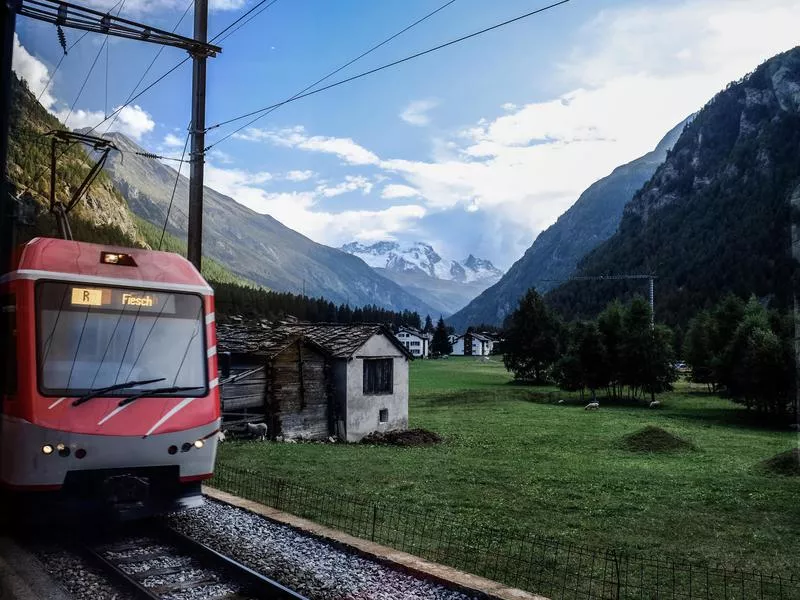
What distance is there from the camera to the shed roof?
29438mm

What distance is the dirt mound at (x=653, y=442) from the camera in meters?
31.2

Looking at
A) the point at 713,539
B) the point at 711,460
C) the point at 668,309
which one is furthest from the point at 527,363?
the point at 668,309

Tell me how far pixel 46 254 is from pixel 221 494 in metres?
5.55

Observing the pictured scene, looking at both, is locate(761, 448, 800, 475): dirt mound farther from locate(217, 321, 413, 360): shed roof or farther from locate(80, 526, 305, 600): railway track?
locate(80, 526, 305, 600): railway track

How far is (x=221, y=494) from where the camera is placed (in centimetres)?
1299

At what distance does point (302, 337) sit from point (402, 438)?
6717 millimetres

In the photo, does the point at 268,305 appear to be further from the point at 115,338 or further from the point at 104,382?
the point at 104,382

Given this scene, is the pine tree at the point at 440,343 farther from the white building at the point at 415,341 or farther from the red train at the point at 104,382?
the red train at the point at 104,382

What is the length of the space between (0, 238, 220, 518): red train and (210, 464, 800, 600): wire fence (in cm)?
343

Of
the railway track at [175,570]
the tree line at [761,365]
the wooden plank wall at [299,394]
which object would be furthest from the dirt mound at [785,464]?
the tree line at [761,365]

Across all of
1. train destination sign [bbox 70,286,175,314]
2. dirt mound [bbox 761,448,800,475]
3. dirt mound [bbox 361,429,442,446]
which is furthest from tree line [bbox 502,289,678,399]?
train destination sign [bbox 70,286,175,314]

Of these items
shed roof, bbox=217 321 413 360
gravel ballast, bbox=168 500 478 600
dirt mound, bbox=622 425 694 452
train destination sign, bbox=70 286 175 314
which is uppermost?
train destination sign, bbox=70 286 175 314

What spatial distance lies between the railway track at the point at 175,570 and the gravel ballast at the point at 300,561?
31cm

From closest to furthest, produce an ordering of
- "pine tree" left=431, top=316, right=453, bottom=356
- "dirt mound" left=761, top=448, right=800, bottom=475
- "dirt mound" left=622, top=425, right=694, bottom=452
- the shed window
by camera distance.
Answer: "dirt mound" left=761, top=448, right=800, bottom=475, "dirt mound" left=622, top=425, right=694, bottom=452, the shed window, "pine tree" left=431, top=316, right=453, bottom=356
